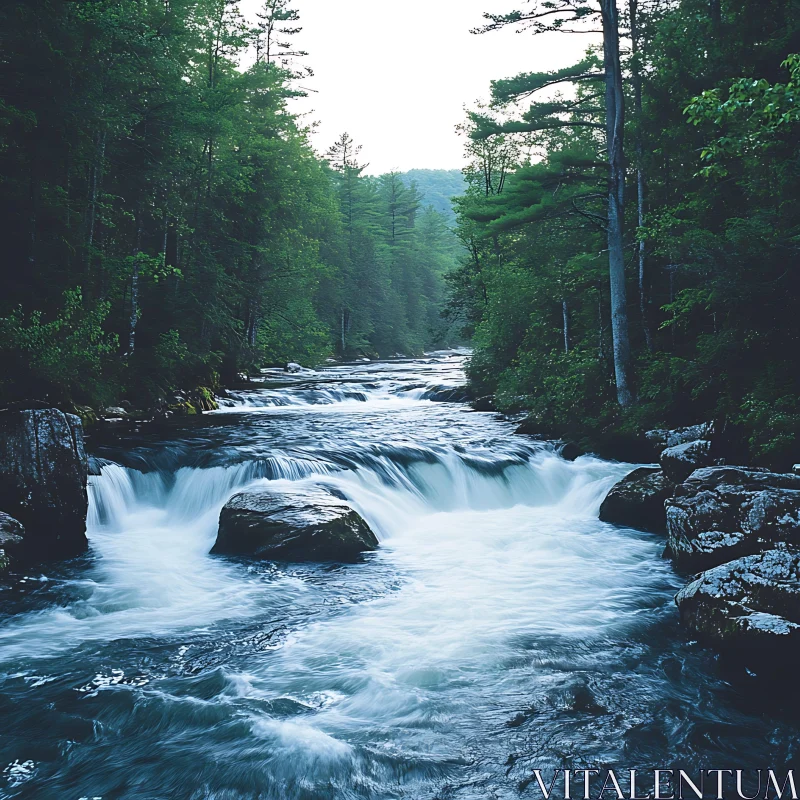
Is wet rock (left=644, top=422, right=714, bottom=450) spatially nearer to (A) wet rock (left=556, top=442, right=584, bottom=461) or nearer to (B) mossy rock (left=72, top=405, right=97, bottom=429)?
(A) wet rock (left=556, top=442, right=584, bottom=461)

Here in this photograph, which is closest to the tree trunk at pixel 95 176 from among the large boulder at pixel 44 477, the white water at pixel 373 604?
the white water at pixel 373 604

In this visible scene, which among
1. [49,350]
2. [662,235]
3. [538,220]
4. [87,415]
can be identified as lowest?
[87,415]

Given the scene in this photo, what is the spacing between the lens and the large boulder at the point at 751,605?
500cm

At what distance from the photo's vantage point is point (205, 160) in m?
22.9

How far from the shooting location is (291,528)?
8.43 metres

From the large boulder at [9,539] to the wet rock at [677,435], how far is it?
398 inches

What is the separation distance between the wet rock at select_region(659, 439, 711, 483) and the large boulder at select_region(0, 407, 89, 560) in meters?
8.85

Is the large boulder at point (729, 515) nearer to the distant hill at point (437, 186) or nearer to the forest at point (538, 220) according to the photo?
the forest at point (538, 220)

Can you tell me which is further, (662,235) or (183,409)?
(183,409)

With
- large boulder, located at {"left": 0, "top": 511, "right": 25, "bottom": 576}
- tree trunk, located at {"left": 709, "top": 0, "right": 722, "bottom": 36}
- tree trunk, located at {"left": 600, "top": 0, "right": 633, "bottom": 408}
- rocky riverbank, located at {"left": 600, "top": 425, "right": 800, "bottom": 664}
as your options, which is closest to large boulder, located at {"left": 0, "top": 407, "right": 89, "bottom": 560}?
large boulder, located at {"left": 0, "top": 511, "right": 25, "bottom": 576}

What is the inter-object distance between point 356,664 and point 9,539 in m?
4.70

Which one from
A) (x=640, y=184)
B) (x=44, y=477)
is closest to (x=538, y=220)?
(x=640, y=184)

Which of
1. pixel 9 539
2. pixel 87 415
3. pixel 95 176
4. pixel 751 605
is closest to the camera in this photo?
pixel 751 605

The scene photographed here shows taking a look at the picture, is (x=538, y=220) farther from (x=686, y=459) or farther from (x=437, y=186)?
(x=437, y=186)
